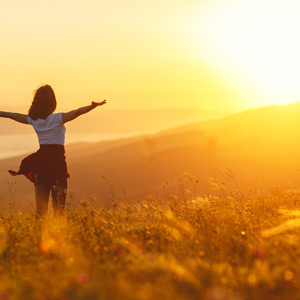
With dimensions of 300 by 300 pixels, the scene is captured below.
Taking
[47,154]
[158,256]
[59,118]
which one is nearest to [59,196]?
[47,154]

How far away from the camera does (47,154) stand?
21.9 feet

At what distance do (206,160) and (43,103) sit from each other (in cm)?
5855

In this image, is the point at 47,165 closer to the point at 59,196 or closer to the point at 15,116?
the point at 59,196

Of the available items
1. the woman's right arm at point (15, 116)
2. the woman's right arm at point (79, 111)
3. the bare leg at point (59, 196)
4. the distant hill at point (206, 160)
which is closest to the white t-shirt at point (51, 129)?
the woman's right arm at point (79, 111)

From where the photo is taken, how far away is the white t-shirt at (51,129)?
6613 mm

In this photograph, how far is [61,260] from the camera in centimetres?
446

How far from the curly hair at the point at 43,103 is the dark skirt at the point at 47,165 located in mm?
444

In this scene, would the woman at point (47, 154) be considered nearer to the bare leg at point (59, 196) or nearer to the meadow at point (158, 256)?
the bare leg at point (59, 196)

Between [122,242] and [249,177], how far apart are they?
45.0m

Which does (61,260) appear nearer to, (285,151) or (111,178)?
(285,151)

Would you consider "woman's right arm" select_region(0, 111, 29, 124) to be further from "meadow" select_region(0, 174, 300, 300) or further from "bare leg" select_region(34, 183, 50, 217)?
"meadow" select_region(0, 174, 300, 300)

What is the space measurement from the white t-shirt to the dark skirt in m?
0.08

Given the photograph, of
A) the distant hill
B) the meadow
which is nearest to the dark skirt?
the meadow

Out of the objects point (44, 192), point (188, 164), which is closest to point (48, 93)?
point (44, 192)
